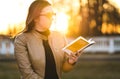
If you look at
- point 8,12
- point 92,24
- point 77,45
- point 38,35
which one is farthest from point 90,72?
point 92,24

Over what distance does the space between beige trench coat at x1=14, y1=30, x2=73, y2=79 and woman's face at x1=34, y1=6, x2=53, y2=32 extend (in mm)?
66

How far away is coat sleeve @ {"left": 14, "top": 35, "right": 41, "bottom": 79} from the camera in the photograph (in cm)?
493

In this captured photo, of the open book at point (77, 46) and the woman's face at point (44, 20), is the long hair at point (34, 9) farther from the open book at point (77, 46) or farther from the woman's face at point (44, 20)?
the open book at point (77, 46)

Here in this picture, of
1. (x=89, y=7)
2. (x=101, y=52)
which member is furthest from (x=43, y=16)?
(x=101, y=52)

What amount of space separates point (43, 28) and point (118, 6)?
24840mm

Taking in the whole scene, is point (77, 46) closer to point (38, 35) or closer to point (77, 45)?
point (77, 45)

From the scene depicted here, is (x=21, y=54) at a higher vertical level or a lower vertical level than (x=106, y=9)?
higher

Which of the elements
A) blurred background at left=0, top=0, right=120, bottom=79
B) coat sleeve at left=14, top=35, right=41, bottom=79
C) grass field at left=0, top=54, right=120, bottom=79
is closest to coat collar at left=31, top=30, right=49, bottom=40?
coat sleeve at left=14, top=35, right=41, bottom=79

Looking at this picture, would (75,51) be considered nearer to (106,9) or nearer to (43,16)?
(43,16)

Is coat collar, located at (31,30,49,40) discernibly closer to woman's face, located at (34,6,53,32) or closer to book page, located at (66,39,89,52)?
woman's face, located at (34,6,53,32)

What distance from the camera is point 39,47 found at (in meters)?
4.98

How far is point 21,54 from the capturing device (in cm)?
495

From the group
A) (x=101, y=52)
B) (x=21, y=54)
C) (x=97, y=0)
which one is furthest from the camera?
(x=101, y=52)

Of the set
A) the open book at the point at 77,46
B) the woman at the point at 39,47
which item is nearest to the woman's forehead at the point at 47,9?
the woman at the point at 39,47
